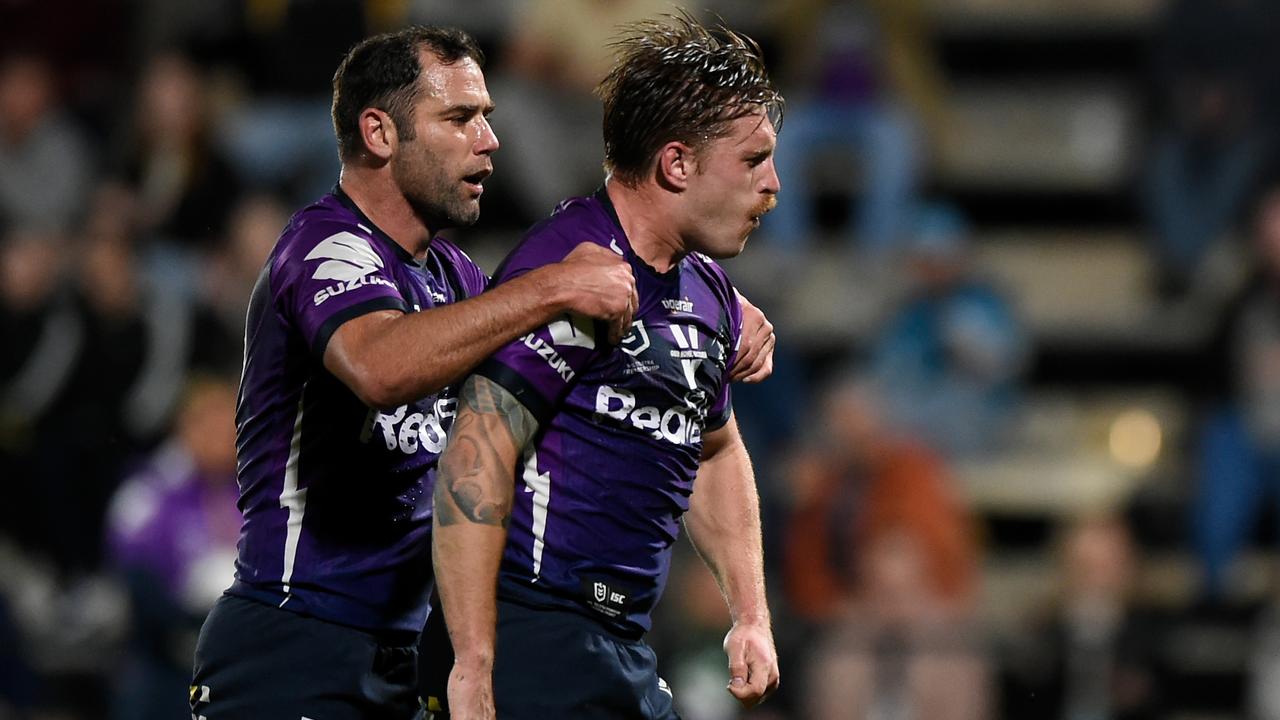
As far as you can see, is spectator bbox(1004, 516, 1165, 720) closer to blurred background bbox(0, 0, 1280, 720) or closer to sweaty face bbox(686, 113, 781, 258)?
blurred background bbox(0, 0, 1280, 720)

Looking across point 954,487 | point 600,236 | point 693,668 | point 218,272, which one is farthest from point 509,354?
point 218,272

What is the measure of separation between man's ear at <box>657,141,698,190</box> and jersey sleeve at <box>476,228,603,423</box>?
38 centimetres

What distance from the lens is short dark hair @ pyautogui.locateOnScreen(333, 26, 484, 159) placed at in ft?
14.3

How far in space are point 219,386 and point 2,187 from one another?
136 inches

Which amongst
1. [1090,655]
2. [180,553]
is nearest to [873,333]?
[1090,655]

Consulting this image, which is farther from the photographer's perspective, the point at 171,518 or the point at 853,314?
the point at 853,314

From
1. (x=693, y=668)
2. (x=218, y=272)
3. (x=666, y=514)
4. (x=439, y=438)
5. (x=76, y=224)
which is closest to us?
(x=666, y=514)

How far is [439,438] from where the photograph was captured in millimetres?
4410

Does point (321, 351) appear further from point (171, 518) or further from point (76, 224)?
point (76, 224)

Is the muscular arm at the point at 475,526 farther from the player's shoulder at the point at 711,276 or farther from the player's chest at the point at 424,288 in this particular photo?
the player's shoulder at the point at 711,276

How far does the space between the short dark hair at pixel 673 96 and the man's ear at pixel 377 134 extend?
0.52 meters

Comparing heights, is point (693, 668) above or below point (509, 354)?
below

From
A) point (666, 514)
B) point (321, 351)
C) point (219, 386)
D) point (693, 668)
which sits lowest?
point (693, 668)

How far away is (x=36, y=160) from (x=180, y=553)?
4.07 metres
